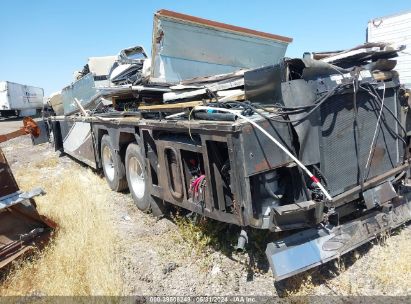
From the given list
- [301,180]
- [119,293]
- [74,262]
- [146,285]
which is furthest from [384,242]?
[74,262]

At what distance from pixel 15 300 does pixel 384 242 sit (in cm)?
357

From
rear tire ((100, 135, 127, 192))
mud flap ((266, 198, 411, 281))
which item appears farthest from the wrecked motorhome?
rear tire ((100, 135, 127, 192))

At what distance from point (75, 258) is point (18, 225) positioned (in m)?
0.86

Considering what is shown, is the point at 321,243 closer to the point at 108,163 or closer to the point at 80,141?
the point at 108,163

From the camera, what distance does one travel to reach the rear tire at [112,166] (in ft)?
19.3

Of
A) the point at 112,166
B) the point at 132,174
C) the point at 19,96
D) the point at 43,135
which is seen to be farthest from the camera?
the point at 19,96

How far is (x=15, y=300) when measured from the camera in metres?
3.48

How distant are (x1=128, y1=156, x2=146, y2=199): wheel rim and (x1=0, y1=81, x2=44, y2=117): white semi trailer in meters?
27.1

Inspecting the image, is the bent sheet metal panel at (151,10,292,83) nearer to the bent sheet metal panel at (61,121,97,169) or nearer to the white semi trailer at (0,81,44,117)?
the bent sheet metal panel at (61,121,97,169)

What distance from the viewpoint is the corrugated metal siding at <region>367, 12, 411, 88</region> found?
32.0 ft

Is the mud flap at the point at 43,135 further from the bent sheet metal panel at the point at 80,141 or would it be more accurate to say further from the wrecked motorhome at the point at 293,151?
the wrecked motorhome at the point at 293,151

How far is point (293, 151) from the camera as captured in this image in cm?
315

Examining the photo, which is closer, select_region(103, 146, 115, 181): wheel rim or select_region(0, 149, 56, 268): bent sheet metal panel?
select_region(0, 149, 56, 268): bent sheet metal panel

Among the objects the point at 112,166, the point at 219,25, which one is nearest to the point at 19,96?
the point at 112,166
